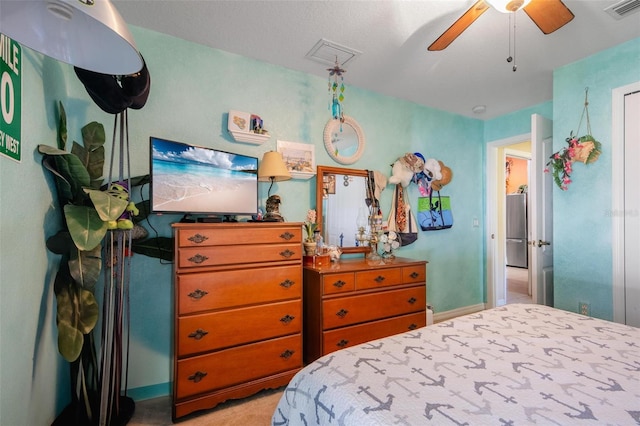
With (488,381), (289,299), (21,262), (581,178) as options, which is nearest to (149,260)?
(21,262)

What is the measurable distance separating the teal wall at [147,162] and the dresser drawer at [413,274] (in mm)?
602

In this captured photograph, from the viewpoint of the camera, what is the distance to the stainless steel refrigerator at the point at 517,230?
668 cm

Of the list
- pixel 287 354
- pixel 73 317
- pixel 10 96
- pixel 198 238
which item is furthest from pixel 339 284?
pixel 10 96

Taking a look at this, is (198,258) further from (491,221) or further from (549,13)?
(491,221)

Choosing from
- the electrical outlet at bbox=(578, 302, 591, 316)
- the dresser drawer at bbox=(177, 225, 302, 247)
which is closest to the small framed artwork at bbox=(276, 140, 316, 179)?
the dresser drawer at bbox=(177, 225, 302, 247)

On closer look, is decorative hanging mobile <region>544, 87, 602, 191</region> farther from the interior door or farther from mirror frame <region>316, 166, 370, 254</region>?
mirror frame <region>316, 166, 370, 254</region>

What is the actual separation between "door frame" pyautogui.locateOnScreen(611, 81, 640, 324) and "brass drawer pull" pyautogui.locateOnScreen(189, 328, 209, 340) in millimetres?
3152

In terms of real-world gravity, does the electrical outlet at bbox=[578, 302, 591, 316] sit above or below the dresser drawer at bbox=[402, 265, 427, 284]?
below

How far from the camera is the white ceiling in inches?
73.0

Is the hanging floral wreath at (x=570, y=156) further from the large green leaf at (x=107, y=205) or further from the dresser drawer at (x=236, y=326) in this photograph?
the large green leaf at (x=107, y=205)

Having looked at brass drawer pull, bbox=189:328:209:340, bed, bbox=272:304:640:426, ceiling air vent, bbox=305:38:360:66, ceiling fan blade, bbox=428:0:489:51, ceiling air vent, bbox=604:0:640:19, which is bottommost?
brass drawer pull, bbox=189:328:209:340

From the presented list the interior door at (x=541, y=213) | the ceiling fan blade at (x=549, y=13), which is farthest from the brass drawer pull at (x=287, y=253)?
the interior door at (x=541, y=213)

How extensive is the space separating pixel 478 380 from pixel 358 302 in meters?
1.39

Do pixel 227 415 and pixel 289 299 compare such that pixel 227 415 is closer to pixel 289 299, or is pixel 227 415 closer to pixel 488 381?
pixel 289 299
